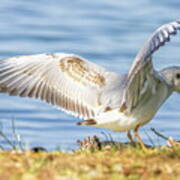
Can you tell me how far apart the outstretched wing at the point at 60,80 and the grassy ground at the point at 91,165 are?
1452mm

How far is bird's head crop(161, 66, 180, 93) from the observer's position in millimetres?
10852

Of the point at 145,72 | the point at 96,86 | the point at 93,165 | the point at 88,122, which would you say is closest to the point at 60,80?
the point at 96,86

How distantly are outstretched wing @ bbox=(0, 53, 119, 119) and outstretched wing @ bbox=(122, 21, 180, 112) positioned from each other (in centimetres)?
42

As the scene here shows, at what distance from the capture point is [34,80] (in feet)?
36.1

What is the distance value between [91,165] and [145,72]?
85.2 inches

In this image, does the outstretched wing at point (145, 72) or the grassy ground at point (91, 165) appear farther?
the outstretched wing at point (145, 72)

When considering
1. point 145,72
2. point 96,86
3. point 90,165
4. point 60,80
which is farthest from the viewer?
point 60,80

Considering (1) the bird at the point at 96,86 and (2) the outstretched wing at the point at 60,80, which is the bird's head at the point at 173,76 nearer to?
(1) the bird at the point at 96,86

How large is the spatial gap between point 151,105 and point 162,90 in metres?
0.24

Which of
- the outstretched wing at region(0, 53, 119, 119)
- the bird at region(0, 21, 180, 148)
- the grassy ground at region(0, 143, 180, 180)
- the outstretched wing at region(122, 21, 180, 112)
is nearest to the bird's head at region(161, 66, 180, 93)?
the bird at region(0, 21, 180, 148)

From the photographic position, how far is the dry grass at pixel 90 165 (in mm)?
7659

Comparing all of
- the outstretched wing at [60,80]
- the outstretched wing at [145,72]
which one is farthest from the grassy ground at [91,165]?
the outstretched wing at [60,80]

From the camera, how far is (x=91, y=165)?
8141mm

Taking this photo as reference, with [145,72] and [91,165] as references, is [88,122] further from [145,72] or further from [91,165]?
[91,165]
